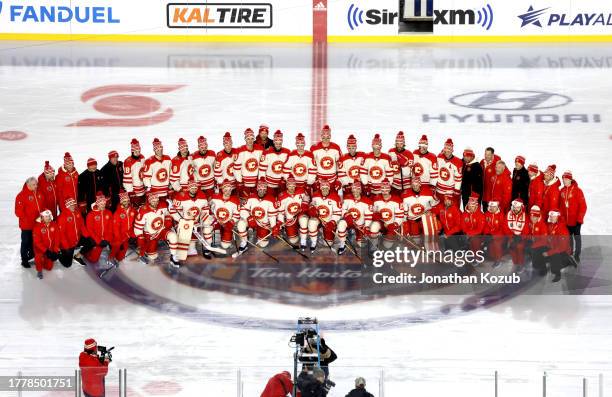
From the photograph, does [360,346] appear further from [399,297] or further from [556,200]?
[556,200]

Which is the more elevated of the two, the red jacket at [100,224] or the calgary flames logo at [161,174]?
the calgary flames logo at [161,174]

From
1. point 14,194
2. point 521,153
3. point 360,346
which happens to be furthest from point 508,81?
point 360,346

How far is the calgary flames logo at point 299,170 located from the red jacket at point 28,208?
2334mm

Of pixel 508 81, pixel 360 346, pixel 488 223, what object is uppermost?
pixel 508 81

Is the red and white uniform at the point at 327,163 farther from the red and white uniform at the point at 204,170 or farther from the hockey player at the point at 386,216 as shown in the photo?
the red and white uniform at the point at 204,170

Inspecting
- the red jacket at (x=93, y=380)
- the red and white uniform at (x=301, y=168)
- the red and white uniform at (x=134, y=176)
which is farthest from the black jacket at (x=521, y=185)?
the red jacket at (x=93, y=380)

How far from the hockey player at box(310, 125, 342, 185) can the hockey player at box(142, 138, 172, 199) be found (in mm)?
1395

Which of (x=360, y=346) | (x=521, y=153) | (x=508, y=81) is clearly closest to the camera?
(x=360, y=346)

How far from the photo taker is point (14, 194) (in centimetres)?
1440

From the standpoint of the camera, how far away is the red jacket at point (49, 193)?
41.5 feet

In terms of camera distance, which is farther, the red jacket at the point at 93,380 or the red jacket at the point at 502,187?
the red jacket at the point at 502,187

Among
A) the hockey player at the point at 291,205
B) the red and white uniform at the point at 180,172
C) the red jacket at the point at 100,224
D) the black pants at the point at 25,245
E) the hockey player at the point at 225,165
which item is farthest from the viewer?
the hockey player at the point at 225,165

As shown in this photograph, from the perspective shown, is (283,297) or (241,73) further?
(241,73)

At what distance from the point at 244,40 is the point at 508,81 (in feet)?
13.6
